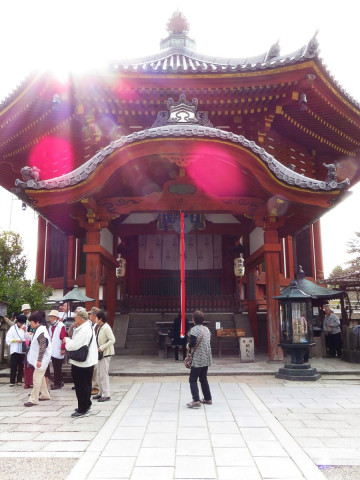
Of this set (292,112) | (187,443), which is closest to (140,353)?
(187,443)

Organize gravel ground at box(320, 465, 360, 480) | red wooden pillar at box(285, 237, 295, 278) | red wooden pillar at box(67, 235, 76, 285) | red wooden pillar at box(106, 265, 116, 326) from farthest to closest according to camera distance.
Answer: red wooden pillar at box(67, 235, 76, 285), red wooden pillar at box(285, 237, 295, 278), red wooden pillar at box(106, 265, 116, 326), gravel ground at box(320, 465, 360, 480)

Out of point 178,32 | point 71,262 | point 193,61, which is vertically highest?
point 178,32

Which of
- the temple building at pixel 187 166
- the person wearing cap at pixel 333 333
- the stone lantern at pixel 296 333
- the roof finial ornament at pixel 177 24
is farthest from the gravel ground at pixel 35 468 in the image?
the roof finial ornament at pixel 177 24

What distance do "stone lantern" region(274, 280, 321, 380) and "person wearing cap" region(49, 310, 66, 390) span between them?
4682 millimetres

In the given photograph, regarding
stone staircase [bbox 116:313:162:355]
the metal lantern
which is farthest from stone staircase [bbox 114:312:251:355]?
the metal lantern

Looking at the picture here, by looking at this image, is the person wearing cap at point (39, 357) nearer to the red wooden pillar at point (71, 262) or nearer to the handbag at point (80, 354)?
the handbag at point (80, 354)

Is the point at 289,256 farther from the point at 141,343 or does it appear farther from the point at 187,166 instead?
the point at 187,166

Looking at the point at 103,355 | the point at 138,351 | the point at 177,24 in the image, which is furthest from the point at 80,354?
the point at 177,24

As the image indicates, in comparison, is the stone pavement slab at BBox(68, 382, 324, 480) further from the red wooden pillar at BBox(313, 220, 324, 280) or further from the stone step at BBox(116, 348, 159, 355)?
the red wooden pillar at BBox(313, 220, 324, 280)

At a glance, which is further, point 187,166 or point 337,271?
point 337,271

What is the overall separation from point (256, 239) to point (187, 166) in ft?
11.9

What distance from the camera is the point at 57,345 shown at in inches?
316

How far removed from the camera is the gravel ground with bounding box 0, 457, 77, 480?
367cm

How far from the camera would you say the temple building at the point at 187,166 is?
9227mm
